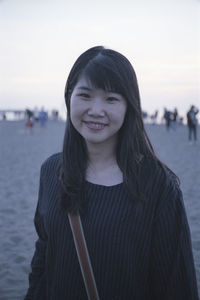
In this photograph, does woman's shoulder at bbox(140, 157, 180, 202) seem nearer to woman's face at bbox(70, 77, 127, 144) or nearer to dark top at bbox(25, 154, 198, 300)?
dark top at bbox(25, 154, 198, 300)

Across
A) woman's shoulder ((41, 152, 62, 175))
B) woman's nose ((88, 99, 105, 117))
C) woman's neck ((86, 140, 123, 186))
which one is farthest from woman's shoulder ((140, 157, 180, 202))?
woman's shoulder ((41, 152, 62, 175))

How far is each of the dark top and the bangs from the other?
0.44 m

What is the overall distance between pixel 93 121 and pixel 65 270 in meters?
0.84

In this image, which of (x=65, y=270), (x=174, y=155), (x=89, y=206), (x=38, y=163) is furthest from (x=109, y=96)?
(x=174, y=155)

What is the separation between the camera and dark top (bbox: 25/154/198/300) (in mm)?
1529

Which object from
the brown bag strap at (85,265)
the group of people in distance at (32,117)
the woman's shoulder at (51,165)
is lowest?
the group of people in distance at (32,117)

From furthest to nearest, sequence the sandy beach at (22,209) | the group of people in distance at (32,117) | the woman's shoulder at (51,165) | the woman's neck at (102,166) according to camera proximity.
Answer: the group of people in distance at (32,117) → the sandy beach at (22,209) → the woman's shoulder at (51,165) → the woman's neck at (102,166)

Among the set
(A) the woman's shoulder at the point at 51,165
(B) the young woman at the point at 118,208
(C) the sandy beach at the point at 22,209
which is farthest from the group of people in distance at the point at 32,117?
(B) the young woman at the point at 118,208

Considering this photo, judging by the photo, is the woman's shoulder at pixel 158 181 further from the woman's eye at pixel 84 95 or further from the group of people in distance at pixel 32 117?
the group of people in distance at pixel 32 117

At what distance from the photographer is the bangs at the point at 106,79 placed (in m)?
1.52

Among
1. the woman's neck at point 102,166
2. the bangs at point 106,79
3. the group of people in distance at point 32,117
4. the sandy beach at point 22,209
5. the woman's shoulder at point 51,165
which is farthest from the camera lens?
the group of people in distance at point 32,117

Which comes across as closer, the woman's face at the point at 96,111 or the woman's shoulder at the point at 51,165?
the woman's face at the point at 96,111

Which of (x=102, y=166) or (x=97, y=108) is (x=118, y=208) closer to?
(x=102, y=166)

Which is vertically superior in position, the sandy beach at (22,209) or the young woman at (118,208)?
the young woman at (118,208)
